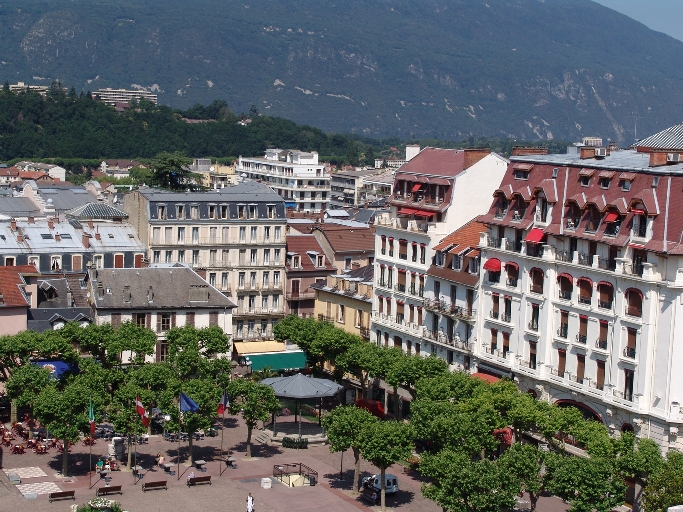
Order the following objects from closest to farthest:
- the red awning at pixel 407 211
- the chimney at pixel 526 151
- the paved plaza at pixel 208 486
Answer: the paved plaza at pixel 208 486
the chimney at pixel 526 151
the red awning at pixel 407 211

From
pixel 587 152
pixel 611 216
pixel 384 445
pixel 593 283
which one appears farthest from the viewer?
pixel 587 152

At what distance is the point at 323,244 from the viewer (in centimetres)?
13225

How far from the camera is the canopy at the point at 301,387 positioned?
91.4 m

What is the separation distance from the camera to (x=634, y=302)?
7806 centimetres

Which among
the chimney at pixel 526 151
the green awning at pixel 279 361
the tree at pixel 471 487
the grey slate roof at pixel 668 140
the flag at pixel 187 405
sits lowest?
the green awning at pixel 279 361

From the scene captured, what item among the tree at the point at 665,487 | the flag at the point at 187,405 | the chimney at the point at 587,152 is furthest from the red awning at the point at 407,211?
the tree at the point at 665,487

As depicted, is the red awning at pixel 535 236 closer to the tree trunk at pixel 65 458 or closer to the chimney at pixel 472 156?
the chimney at pixel 472 156

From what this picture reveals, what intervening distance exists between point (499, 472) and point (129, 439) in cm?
2690

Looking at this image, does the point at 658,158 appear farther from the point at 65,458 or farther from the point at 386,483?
the point at 65,458

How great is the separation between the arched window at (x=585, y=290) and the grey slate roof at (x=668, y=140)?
12674mm

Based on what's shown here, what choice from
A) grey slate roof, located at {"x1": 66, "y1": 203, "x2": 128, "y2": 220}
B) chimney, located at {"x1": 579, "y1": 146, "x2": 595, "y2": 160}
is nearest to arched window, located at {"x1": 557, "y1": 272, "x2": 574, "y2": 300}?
chimney, located at {"x1": 579, "y1": 146, "x2": 595, "y2": 160}

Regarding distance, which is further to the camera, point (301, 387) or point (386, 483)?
point (301, 387)

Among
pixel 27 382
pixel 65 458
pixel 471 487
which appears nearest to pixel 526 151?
pixel 471 487

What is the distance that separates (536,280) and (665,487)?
75.2 ft
